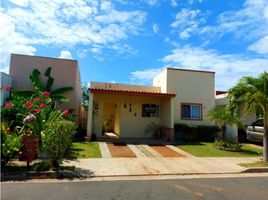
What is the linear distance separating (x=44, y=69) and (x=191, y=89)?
10979mm

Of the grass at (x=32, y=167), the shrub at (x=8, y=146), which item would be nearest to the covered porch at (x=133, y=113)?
the grass at (x=32, y=167)

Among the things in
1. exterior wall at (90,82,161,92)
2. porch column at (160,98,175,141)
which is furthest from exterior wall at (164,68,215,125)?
exterior wall at (90,82,161,92)

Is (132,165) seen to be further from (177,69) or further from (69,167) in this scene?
(177,69)

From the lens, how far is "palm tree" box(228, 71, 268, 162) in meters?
11.6

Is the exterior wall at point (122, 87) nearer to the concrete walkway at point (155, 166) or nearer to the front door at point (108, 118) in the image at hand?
the front door at point (108, 118)

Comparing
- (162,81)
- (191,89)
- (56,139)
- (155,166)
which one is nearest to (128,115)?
(162,81)

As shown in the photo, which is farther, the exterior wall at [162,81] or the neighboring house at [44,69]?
the exterior wall at [162,81]

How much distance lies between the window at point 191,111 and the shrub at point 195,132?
4.55 ft

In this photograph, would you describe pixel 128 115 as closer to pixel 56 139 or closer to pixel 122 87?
pixel 122 87

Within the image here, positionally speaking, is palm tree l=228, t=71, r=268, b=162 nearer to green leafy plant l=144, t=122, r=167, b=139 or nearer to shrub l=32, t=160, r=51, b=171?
green leafy plant l=144, t=122, r=167, b=139

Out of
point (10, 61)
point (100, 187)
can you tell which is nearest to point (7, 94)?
point (10, 61)

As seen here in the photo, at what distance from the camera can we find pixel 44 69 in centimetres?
1764

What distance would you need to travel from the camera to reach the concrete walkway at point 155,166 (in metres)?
9.24

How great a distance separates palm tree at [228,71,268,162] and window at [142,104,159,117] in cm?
873
